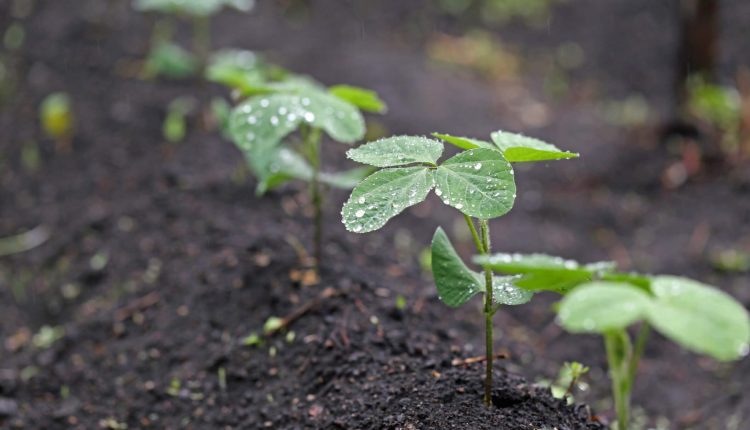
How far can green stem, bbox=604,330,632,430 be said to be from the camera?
1.45 meters

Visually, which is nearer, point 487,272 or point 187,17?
point 487,272

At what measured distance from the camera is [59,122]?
11.4 ft

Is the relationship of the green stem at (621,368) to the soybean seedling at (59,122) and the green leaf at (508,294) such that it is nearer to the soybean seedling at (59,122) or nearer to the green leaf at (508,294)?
the green leaf at (508,294)

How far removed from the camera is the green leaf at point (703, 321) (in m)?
0.92

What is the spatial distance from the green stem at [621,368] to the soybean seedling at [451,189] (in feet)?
0.82

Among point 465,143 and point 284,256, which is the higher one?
point 465,143

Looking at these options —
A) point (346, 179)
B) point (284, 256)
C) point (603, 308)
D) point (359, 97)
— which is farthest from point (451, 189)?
point (284, 256)

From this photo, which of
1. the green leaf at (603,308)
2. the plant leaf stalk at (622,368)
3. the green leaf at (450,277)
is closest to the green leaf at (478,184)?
the green leaf at (450,277)

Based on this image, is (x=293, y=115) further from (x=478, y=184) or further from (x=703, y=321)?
(x=703, y=321)

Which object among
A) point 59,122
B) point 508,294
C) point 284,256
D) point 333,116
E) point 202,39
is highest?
point 333,116

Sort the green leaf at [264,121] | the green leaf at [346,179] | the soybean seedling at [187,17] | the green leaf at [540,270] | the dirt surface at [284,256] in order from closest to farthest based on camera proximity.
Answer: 1. the green leaf at [540,270]
2. the green leaf at [264,121]
3. the dirt surface at [284,256]
4. the green leaf at [346,179]
5. the soybean seedling at [187,17]

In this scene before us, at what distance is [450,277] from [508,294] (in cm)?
12

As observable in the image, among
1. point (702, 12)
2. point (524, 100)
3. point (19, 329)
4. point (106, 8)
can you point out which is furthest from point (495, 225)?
point (106, 8)

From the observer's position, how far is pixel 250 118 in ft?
5.83
